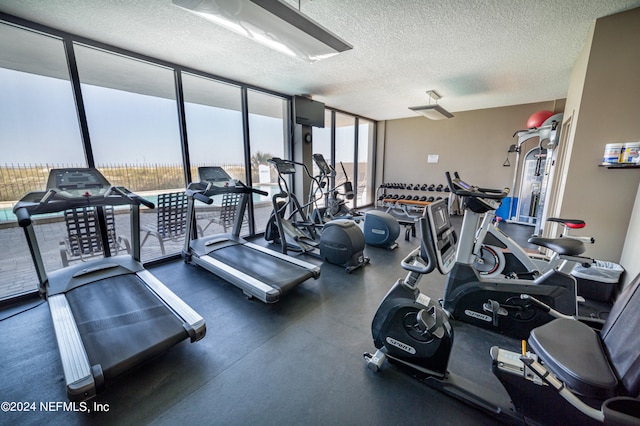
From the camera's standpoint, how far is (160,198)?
3.54 metres

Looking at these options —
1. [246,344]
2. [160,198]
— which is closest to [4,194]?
[160,198]

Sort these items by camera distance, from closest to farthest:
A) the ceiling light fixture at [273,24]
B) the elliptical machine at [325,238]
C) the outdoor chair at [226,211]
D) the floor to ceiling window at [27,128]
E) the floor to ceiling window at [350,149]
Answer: the ceiling light fixture at [273,24]
the floor to ceiling window at [27,128]
the elliptical machine at [325,238]
the outdoor chair at [226,211]
the floor to ceiling window at [350,149]

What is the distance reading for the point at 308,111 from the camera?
502 centimetres

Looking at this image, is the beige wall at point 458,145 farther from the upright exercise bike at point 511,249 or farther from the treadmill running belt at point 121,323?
the treadmill running belt at point 121,323

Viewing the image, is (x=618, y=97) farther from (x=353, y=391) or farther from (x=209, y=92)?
(x=209, y=92)

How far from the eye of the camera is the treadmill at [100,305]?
1538mm

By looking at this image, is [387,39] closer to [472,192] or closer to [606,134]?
[472,192]

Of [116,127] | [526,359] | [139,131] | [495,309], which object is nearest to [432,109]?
[495,309]

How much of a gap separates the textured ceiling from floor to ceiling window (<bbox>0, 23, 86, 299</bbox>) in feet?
1.57

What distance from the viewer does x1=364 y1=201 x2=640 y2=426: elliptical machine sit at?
3.16 feet

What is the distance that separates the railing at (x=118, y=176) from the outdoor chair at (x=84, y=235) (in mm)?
402

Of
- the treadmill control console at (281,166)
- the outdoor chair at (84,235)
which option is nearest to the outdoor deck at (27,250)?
the outdoor chair at (84,235)

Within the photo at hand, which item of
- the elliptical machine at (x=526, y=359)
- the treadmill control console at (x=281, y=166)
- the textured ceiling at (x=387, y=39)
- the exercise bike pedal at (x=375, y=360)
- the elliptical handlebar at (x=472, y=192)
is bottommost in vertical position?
the exercise bike pedal at (x=375, y=360)

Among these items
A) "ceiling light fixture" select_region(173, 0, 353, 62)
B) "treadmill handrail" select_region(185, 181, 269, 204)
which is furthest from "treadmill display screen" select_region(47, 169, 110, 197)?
"ceiling light fixture" select_region(173, 0, 353, 62)
